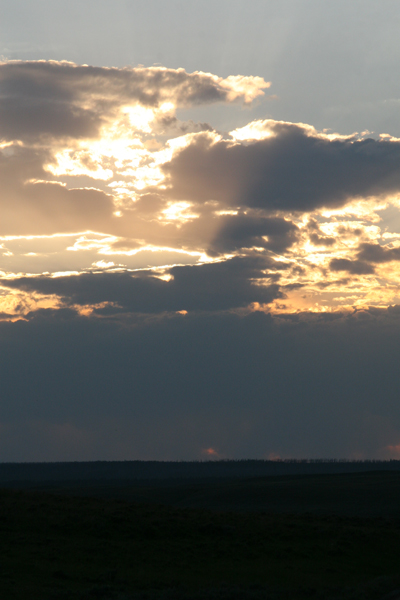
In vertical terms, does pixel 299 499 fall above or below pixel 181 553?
below

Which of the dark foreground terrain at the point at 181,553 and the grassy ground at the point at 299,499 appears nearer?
the dark foreground terrain at the point at 181,553

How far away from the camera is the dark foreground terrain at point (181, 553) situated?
956 inches

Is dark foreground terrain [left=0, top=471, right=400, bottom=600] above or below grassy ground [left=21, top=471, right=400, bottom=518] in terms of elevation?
above

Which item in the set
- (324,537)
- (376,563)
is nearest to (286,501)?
(324,537)

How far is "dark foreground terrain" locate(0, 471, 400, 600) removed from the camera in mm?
24281

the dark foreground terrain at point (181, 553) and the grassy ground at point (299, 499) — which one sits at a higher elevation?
the dark foreground terrain at point (181, 553)

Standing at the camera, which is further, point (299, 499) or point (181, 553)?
point (299, 499)

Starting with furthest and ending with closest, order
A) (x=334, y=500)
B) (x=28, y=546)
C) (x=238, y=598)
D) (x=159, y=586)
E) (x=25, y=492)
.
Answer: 1. (x=334, y=500)
2. (x=25, y=492)
3. (x=28, y=546)
4. (x=159, y=586)
5. (x=238, y=598)

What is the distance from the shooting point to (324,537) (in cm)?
3778

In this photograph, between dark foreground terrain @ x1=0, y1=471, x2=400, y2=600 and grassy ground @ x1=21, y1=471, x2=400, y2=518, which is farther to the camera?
grassy ground @ x1=21, y1=471, x2=400, y2=518

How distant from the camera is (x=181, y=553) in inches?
1286

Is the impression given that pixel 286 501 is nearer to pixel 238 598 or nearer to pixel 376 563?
pixel 376 563

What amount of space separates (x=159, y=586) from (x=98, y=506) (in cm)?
1952

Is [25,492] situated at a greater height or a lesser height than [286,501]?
greater
